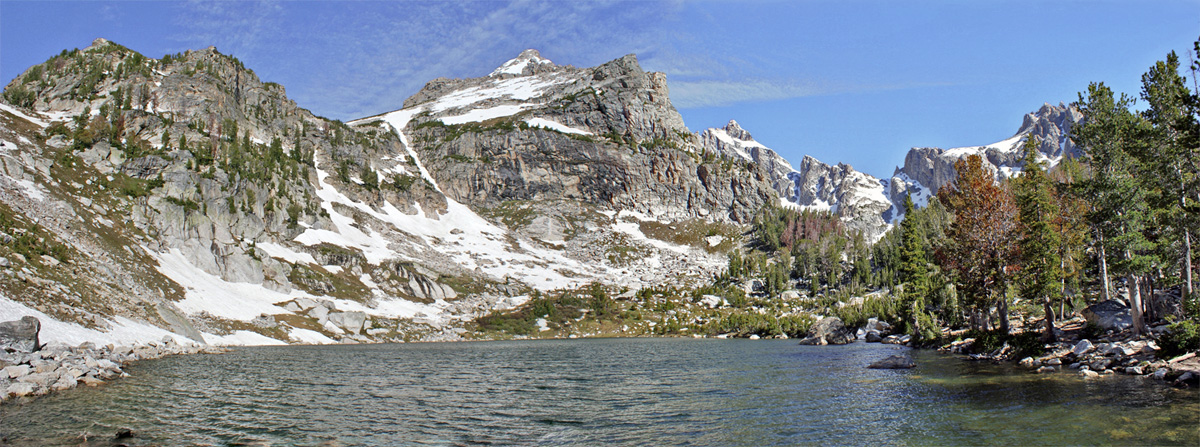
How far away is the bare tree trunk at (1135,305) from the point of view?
34.7 meters

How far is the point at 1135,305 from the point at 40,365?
6273 cm

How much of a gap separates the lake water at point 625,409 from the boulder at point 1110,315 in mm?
9988

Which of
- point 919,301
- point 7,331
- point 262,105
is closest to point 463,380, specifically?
point 7,331

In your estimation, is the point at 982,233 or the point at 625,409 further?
the point at 982,233

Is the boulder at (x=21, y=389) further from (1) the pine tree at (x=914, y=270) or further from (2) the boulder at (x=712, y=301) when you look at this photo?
(2) the boulder at (x=712, y=301)

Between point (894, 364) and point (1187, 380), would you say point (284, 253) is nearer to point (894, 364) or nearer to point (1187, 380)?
point (894, 364)

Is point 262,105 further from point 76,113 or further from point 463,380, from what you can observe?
point 463,380

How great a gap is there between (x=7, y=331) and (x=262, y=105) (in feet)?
583

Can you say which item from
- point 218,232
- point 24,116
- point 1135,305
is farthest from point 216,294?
point 1135,305

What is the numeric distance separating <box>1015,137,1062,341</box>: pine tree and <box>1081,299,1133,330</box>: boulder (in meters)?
2.53

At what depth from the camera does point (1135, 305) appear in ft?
115

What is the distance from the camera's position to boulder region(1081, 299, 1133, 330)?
39375mm

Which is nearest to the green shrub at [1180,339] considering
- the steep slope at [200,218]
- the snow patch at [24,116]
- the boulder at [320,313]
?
the steep slope at [200,218]

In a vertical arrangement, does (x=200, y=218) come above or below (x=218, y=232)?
above
